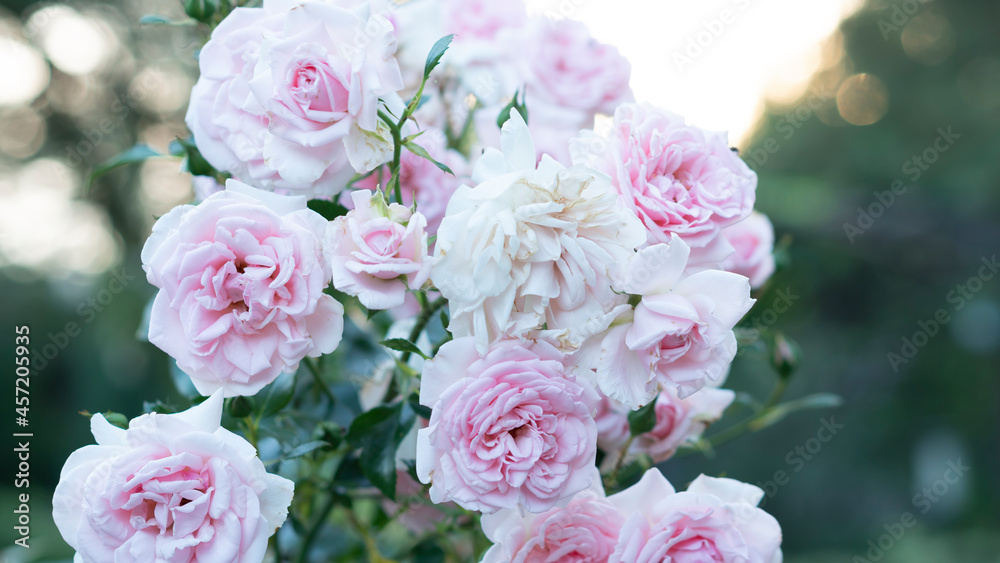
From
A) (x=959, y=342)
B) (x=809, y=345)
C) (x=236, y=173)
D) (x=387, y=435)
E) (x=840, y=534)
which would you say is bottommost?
(x=840, y=534)

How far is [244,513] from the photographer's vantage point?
43cm

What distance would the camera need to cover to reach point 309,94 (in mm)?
453

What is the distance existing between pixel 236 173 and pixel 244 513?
9.6 inches

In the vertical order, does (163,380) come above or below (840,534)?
below

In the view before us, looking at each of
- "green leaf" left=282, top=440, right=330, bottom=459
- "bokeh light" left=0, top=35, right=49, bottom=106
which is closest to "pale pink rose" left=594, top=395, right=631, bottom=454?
"green leaf" left=282, top=440, right=330, bottom=459

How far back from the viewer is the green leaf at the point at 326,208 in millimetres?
Answer: 495

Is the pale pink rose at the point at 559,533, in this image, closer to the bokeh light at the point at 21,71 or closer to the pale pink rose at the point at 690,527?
the pale pink rose at the point at 690,527

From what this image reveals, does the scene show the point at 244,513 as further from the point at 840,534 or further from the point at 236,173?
the point at 840,534

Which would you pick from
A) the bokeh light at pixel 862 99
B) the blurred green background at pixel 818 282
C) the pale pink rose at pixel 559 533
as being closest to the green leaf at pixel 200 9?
the pale pink rose at pixel 559 533

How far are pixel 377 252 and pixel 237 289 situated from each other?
11cm

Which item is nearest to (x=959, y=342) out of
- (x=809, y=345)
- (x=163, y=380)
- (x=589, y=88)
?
(x=809, y=345)

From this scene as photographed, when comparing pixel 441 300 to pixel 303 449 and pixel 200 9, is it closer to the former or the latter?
pixel 303 449

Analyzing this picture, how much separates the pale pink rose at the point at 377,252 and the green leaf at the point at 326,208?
63mm

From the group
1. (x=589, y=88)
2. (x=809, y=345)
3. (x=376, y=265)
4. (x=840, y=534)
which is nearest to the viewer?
(x=376, y=265)
